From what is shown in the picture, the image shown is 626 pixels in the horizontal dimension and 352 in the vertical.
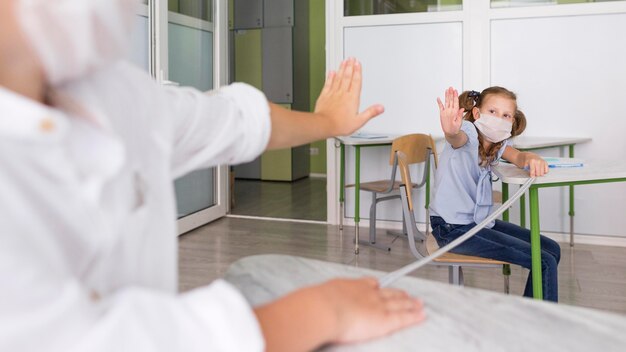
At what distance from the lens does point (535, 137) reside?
4.46 metres

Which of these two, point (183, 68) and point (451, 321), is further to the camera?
point (183, 68)

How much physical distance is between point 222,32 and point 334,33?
91 cm

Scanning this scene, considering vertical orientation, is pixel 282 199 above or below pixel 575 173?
below

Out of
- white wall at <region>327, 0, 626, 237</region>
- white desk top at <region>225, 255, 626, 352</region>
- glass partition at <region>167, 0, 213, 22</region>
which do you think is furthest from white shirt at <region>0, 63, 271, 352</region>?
white wall at <region>327, 0, 626, 237</region>

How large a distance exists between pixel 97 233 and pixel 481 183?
218 cm

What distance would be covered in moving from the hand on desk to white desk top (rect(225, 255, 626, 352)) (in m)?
0.01

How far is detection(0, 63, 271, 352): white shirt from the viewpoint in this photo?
17.3 inches

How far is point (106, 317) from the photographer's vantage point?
1.55 feet

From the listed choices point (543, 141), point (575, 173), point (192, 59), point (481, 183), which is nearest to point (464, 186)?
point (481, 183)

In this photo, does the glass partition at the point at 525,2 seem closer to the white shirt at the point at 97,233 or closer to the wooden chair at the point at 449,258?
the wooden chair at the point at 449,258

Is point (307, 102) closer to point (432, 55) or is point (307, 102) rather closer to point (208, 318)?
point (432, 55)

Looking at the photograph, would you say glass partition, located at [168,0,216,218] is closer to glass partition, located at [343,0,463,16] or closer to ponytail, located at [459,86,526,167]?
glass partition, located at [343,0,463,16]

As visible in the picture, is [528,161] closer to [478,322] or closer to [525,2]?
[478,322]

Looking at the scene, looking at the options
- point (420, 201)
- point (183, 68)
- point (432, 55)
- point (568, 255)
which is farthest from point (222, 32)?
point (568, 255)
